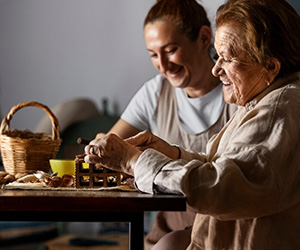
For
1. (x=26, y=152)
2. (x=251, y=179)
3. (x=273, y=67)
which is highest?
(x=273, y=67)

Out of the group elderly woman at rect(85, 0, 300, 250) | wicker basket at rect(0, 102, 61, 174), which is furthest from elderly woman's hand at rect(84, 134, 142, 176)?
wicker basket at rect(0, 102, 61, 174)

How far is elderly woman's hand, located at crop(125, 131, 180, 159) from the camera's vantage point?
1.65 m

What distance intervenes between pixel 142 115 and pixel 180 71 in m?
0.30

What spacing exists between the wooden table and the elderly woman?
63 mm

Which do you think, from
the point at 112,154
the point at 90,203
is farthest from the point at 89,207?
the point at 112,154

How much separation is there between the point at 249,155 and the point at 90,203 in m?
0.36

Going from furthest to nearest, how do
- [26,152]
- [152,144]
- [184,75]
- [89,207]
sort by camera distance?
[184,75], [26,152], [152,144], [89,207]

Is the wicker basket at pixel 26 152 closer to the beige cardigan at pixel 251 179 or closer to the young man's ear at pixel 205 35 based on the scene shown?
the beige cardigan at pixel 251 179

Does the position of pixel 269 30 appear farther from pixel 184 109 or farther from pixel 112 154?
pixel 184 109

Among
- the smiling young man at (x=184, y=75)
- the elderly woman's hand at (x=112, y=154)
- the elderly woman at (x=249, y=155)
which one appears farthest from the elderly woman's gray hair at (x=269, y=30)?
the smiling young man at (x=184, y=75)

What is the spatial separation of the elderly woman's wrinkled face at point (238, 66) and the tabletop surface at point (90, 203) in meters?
0.38

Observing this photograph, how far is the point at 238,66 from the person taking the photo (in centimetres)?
141

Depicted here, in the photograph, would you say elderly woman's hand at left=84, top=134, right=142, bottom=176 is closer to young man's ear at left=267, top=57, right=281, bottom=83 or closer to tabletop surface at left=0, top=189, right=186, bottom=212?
tabletop surface at left=0, top=189, right=186, bottom=212

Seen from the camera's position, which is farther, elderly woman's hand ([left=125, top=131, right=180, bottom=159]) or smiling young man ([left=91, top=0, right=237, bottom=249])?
smiling young man ([left=91, top=0, right=237, bottom=249])
